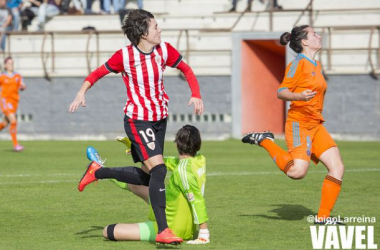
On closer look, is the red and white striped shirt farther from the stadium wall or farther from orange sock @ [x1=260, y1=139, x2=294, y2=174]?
the stadium wall

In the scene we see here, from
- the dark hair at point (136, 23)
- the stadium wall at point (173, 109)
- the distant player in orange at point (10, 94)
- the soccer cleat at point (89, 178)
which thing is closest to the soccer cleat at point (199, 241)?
the soccer cleat at point (89, 178)

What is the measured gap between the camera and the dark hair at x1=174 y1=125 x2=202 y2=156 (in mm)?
8469

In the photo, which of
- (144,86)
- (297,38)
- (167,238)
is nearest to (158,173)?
(167,238)

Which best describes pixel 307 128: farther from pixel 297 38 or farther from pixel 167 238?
pixel 167 238

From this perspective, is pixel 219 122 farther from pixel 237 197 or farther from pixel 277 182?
pixel 237 197

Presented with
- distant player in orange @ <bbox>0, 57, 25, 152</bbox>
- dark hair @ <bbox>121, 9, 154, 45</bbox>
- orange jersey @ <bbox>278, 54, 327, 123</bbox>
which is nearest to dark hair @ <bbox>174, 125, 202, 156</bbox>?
dark hair @ <bbox>121, 9, 154, 45</bbox>

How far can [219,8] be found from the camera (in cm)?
2947

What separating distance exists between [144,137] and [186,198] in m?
0.68

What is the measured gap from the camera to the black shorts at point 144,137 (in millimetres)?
8531

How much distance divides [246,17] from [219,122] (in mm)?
3399

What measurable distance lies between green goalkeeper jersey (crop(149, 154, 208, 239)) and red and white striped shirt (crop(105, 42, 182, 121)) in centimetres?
57

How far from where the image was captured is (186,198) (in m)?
8.45

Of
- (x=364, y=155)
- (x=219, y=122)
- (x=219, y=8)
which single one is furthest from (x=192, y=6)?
(x=364, y=155)

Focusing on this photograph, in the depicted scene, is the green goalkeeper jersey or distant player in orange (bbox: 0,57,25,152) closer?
the green goalkeeper jersey
